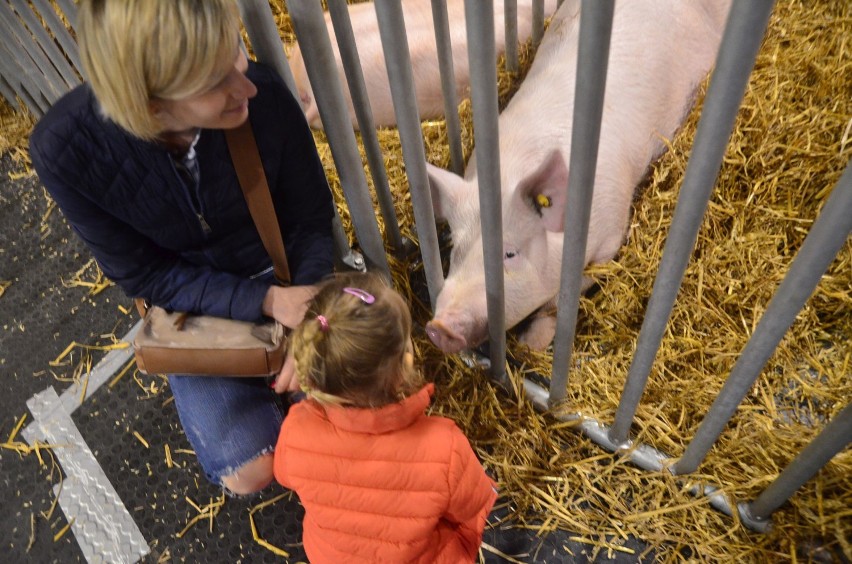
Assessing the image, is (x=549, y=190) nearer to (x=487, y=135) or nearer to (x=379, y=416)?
(x=487, y=135)

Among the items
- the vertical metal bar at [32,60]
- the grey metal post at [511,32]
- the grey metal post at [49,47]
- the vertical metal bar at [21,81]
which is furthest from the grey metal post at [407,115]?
the vertical metal bar at [21,81]

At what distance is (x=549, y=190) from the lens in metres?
1.63

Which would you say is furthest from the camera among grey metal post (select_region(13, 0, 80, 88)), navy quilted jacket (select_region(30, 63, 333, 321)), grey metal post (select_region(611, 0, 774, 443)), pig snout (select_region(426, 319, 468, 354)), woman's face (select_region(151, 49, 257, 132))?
grey metal post (select_region(13, 0, 80, 88))

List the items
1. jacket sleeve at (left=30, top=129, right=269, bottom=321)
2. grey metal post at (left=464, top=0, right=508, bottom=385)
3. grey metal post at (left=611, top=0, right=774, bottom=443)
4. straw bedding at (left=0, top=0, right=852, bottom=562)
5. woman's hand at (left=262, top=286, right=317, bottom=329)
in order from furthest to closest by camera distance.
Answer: straw bedding at (left=0, top=0, right=852, bottom=562) → woman's hand at (left=262, top=286, right=317, bottom=329) → jacket sleeve at (left=30, top=129, right=269, bottom=321) → grey metal post at (left=464, top=0, right=508, bottom=385) → grey metal post at (left=611, top=0, right=774, bottom=443)

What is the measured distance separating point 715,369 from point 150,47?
1.62 m

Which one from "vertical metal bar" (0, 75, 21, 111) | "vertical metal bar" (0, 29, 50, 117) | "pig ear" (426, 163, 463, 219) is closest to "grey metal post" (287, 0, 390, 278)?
"pig ear" (426, 163, 463, 219)

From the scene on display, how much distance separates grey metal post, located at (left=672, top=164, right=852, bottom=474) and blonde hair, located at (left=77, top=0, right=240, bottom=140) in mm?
963

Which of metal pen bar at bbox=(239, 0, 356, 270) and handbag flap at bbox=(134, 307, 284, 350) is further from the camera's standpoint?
handbag flap at bbox=(134, 307, 284, 350)

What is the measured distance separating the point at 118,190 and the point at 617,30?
1.86 meters

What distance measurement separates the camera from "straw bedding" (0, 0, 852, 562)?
1.54 m

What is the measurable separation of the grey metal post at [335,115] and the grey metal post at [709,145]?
2.52ft

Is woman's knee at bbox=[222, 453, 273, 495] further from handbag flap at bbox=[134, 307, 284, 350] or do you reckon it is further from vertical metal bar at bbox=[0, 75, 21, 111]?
vertical metal bar at bbox=[0, 75, 21, 111]

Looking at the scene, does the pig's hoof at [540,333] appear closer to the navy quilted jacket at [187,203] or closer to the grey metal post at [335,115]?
the grey metal post at [335,115]

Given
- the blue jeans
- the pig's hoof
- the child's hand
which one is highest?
the child's hand
